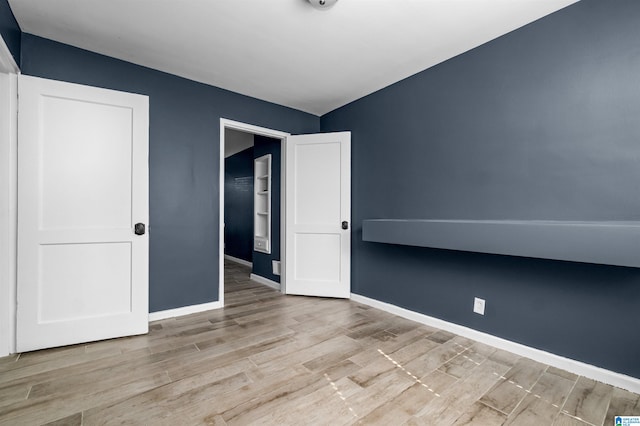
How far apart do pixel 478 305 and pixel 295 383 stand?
1653mm

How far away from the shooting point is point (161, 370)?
1941mm

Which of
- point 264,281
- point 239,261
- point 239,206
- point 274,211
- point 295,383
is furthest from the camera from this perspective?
point 239,206

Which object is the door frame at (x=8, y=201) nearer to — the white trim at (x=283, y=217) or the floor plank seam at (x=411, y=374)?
the white trim at (x=283, y=217)

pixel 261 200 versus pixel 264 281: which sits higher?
pixel 261 200

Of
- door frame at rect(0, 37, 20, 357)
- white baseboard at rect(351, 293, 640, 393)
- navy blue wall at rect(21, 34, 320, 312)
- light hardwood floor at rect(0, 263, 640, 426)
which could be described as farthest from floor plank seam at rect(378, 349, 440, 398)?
door frame at rect(0, 37, 20, 357)

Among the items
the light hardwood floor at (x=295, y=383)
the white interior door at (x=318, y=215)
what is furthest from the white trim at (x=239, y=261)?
the light hardwood floor at (x=295, y=383)

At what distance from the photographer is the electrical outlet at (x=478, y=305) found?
2.42 metres

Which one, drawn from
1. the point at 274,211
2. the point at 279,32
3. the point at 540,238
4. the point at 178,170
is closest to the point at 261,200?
the point at 274,211

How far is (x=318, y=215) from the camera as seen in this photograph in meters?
3.70

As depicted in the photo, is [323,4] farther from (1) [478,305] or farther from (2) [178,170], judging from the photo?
(1) [478,305]

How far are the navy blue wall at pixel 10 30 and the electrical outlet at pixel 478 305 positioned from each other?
155 inches

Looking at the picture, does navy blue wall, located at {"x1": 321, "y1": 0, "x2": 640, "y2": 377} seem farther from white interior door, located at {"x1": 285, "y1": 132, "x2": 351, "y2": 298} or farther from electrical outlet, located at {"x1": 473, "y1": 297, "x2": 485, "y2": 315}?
white interior door, located at {"x1": 285, "y1": 132, "x2": 351, "y2": 298}

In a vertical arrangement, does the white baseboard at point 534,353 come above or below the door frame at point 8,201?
below

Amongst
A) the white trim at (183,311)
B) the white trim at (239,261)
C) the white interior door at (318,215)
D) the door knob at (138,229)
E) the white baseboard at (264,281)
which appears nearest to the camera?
the door knob at (138,229)
